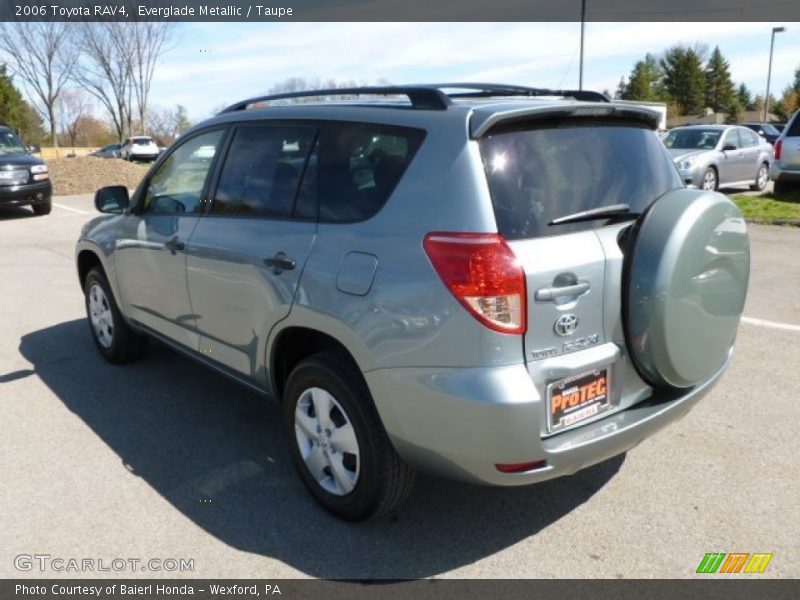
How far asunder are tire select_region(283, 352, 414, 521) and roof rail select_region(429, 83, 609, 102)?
4.56ft

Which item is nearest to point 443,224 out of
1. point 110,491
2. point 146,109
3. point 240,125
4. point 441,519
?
point 441,519

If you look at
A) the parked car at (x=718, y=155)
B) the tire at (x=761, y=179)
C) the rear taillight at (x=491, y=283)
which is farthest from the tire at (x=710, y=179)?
the rear taillight at (x=491, y=283)

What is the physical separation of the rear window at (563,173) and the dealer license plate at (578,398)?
57 cm

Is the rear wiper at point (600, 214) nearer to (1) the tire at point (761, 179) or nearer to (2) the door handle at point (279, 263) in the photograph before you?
(2) the door handle at point (279, 263)

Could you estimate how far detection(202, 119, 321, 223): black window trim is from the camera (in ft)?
10.9

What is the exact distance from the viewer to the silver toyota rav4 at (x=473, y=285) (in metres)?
2.59

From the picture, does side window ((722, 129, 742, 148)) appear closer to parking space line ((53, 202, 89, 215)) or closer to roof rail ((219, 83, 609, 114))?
roof rail ((219, 83, 609, 114))

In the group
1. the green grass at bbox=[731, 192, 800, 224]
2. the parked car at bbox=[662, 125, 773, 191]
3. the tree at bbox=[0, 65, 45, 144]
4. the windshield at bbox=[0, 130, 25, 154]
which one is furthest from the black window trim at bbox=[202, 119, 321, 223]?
→ the tree at bbox=[0, 65, 45, 144]

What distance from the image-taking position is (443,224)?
264 centimetres

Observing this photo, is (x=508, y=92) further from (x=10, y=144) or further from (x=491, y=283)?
(x=10, y=144)

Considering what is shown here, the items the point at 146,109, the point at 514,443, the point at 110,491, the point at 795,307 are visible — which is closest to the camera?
the point at 514,443

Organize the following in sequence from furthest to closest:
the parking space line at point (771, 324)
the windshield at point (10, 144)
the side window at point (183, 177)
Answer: the windshield at point (10, 144) → the parking space line at point (771, 324) → the side window at point (183, 177)

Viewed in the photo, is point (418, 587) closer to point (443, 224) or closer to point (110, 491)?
point (443, 224)

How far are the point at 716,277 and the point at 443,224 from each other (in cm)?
121
